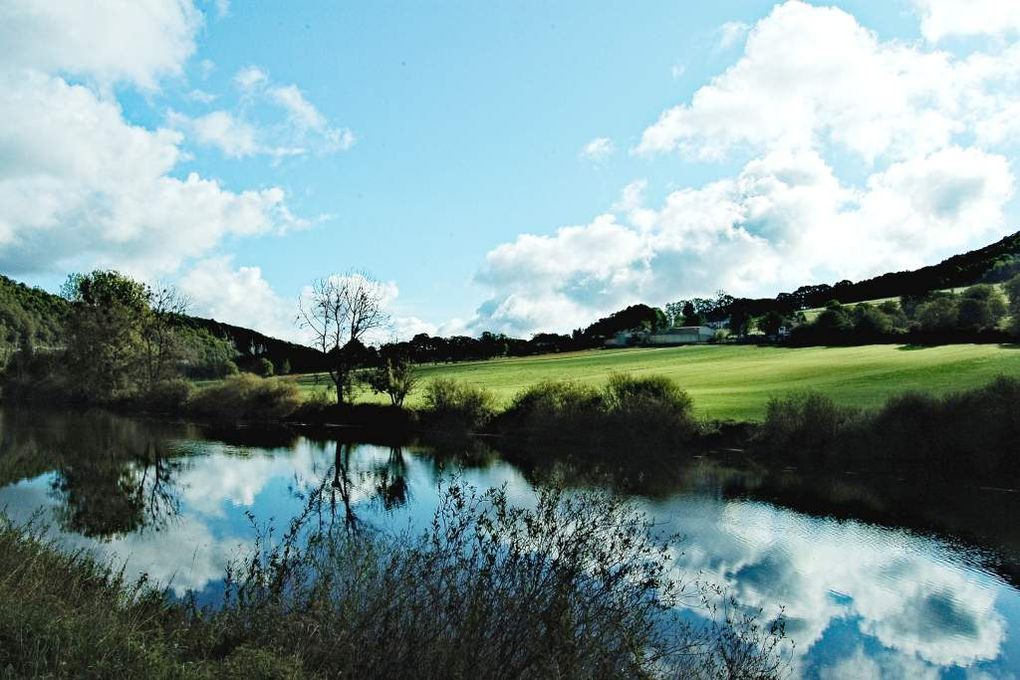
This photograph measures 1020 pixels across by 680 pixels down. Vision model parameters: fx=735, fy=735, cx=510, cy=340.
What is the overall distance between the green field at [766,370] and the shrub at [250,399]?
456 centimetres

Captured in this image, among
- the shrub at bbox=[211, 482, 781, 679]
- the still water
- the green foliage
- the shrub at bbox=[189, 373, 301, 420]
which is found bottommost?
the still water

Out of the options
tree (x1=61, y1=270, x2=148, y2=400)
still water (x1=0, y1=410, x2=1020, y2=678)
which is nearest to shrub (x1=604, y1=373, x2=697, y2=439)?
still water (x1=0, y1=410, x2=1020, y2=678)

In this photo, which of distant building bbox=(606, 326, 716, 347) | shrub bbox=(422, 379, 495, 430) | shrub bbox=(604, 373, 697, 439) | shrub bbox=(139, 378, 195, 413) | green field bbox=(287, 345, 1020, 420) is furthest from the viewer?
distant building bbox=(606, 326, 716, 347)

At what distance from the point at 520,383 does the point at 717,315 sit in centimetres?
8389

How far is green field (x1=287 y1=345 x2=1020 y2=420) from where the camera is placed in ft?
150

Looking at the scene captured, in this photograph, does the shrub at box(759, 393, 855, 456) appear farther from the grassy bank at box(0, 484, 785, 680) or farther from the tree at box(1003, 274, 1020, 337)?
the grassy bank at box(0, 484, 785, 680)

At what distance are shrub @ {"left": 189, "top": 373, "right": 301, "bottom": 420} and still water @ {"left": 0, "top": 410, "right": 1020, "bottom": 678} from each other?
17157 mm

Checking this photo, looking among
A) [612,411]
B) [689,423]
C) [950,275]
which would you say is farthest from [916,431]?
[950,275]

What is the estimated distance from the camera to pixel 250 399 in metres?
58.2

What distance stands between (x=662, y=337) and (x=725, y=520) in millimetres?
89174

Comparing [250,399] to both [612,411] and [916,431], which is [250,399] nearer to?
[612,411]

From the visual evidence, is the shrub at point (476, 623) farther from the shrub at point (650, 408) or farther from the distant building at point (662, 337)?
the distant building at point (662, 337)

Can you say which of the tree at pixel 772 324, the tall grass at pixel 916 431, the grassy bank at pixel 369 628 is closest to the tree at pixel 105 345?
the tall grass at pixel 916 431

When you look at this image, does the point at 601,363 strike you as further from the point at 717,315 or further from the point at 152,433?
the point at 717,315
